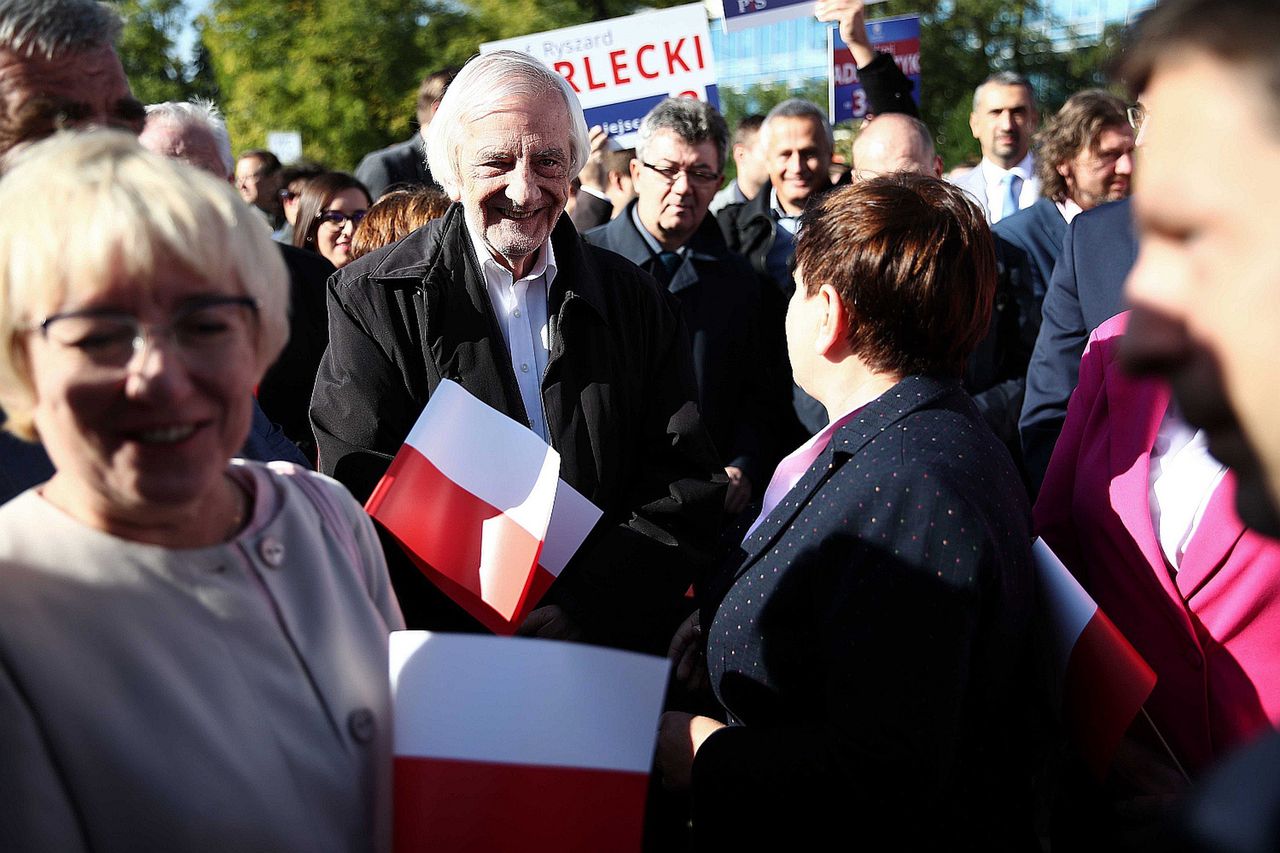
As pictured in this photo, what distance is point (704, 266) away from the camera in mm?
4914

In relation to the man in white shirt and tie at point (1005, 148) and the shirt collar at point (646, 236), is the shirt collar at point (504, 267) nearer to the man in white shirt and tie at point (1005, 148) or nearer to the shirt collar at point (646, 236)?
the shirt collar at point (646, 236)

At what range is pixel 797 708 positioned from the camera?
209cm

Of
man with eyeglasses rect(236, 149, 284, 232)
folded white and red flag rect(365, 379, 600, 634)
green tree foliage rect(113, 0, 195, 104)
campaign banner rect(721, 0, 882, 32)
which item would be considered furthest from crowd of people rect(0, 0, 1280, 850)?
green tree foliage rect(113, 0, 195, 104)

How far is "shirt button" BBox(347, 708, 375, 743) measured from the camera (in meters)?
1.53

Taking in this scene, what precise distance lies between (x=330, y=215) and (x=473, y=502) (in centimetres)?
366

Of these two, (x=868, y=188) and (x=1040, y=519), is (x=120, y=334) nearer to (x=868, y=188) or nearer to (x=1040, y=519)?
(x=868, y=188)

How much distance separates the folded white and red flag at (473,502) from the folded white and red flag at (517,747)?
0.71 meters

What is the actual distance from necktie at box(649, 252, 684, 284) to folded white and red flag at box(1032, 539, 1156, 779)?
2.97m

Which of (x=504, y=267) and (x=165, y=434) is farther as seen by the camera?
(x=504, y=267)

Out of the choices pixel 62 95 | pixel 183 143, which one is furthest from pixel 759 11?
pixel 62 95

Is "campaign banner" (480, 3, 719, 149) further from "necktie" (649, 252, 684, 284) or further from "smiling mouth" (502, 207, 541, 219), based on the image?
"smiling mouth" (502, 207, 541, 219)

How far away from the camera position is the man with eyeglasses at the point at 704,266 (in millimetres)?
4641

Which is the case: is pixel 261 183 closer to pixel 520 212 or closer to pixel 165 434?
pixel 520 212

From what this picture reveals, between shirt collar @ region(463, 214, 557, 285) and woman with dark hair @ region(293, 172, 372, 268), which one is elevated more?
shirt collar @ region(463, 214, 557, 285)
